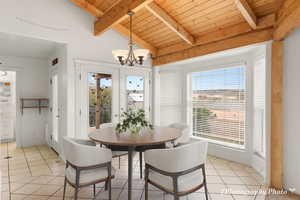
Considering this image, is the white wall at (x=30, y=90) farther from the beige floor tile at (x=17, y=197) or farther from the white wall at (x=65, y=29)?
the beige floor tile at (x=17, y=197)

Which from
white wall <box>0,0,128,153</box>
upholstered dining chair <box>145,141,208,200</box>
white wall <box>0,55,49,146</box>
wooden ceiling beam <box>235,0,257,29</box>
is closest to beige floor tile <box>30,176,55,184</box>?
white wall <box>0,0,128,153</box>

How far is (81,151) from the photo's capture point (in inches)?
72.5

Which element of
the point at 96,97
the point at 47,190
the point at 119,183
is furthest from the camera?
the point at 96,97

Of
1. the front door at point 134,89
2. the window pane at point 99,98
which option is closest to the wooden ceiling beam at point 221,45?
the front door at point 134,89

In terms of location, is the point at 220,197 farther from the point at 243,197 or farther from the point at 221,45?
the point at 221,45

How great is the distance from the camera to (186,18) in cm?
306

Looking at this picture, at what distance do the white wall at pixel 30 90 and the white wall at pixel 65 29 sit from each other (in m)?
1.66

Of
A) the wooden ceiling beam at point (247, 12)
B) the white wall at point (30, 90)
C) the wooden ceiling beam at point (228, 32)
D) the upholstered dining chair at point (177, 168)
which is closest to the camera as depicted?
the upholstered dining chair at point (177, 168)

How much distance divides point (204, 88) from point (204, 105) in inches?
15.9

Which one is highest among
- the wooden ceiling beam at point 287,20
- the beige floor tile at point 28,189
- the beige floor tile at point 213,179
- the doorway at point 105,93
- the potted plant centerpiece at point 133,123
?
the wooden ceiling beam at point 287,20

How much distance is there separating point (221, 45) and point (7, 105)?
5.78m

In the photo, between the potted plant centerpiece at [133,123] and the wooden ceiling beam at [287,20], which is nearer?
the wooden ceiling beam at [287,20]

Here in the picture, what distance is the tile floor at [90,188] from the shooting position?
2.34 meters

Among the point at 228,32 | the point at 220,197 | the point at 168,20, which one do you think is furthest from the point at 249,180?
the point at 168,20
